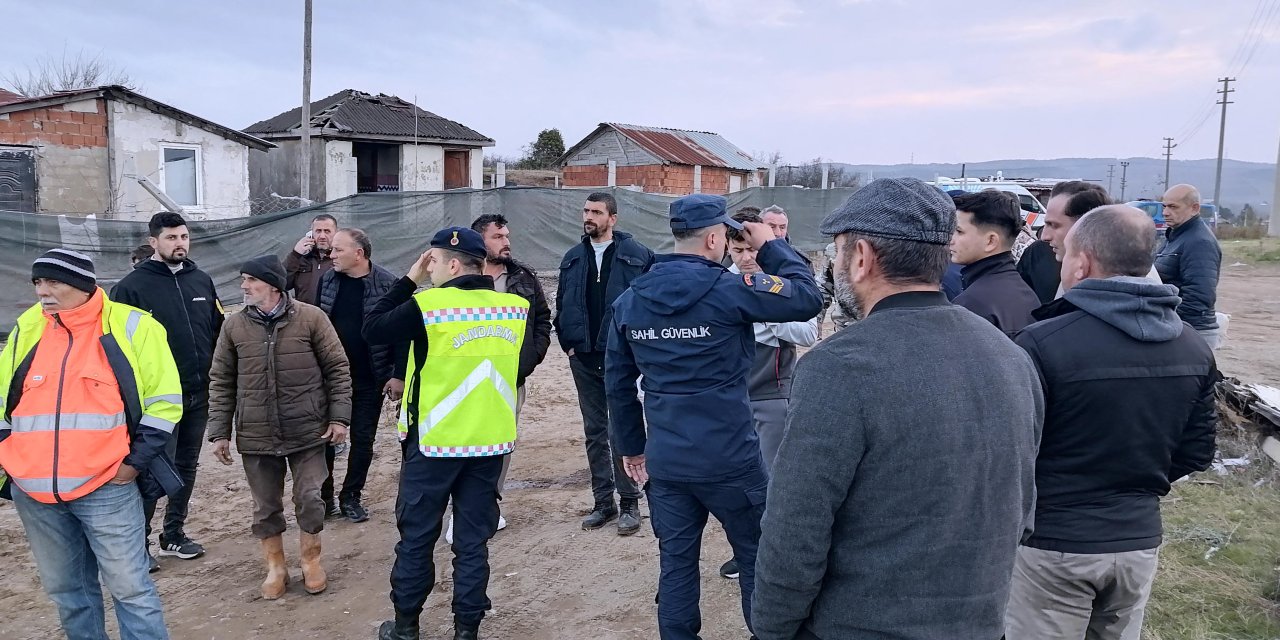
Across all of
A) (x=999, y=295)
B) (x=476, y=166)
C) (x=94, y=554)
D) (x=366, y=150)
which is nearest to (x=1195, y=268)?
(x=999, y=295)

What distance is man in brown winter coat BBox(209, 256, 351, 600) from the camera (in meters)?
4.30

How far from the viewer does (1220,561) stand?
14.7 feet

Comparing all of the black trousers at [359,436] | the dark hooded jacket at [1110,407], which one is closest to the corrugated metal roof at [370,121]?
the black trousers at [359,436]

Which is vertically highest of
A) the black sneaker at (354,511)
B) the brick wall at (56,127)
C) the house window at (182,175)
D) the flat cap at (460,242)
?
the brick wall at (56,127)

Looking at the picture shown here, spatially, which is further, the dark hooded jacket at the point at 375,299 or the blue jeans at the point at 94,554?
the dark hooded jacket at the point at 375,299

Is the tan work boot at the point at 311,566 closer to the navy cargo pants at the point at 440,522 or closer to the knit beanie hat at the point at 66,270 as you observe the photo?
the navy cargo pants at the point at 440,522

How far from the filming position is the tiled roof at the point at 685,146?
31.6 m

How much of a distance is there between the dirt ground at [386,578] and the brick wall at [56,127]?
457 inches

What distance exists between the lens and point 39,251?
31.4 ft

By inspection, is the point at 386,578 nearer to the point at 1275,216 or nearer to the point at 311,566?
the point at 311,566

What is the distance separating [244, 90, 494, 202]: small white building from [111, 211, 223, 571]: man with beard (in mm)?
18356

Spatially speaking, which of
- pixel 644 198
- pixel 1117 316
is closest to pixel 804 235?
pixel 644 198

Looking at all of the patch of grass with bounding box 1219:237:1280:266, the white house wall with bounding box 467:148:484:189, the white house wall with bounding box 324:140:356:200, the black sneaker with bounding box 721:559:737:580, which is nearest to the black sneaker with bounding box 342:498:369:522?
the black sneaker with bounding box 721:559:737:580

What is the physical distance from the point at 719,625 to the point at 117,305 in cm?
310
